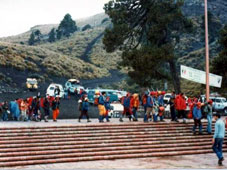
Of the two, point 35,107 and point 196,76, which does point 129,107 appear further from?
point 35,107

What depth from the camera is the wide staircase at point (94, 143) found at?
12.2 m

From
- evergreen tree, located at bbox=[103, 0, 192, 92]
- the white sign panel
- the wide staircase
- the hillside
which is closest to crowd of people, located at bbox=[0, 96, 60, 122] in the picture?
the wide staircase

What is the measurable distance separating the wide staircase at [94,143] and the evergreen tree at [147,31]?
12.6 meters

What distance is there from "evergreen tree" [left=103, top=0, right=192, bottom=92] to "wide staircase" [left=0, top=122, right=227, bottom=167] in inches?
497

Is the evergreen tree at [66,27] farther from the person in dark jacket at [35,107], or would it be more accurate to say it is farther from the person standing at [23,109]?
the person in dark jacket at [35,107]

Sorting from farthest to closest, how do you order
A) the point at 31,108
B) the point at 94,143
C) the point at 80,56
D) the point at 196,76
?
the point at 80,56 → the point at 31,108 → the point at 196,76 → the point at 94,143

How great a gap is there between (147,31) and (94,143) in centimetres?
1872

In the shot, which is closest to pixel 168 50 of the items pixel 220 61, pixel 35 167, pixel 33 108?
pixel 220 61

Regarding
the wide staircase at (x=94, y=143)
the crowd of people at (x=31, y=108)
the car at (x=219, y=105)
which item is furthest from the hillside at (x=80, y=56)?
the wide staircase at (x=94, y=143)

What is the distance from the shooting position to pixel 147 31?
3067cm

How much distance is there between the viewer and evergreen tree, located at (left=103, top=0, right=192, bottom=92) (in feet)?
94.1

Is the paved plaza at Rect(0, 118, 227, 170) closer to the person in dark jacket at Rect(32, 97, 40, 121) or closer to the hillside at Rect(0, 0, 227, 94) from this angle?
the person in dark jacket at Rect(32, 97, 40, 121)

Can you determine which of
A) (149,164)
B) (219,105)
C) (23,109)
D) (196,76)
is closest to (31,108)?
(23,109)

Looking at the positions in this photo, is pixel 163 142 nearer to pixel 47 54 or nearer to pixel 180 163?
pixel 180 163
